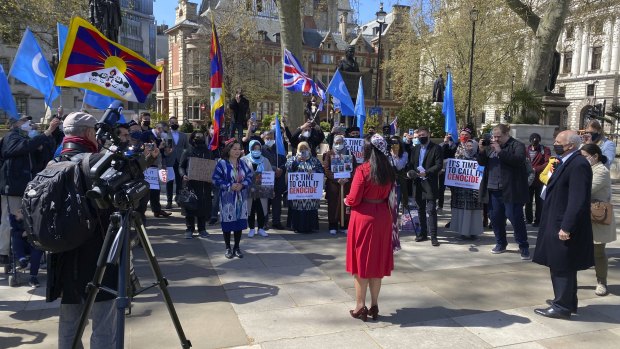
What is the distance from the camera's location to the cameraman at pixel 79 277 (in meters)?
3.17

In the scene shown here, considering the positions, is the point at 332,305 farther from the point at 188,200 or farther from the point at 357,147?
the point at 357,147

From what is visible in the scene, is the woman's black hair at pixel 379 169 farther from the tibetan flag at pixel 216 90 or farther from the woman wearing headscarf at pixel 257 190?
the tibetan flag at pixel 216 90

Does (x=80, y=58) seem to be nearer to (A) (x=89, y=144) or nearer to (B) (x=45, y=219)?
(A) (x=89, y=144)

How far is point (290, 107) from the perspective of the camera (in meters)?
13.7

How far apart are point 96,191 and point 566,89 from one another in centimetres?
7069

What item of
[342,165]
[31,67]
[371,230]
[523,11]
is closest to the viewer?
[371,230]

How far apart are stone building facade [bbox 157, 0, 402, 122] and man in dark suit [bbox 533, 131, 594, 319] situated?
139 feet

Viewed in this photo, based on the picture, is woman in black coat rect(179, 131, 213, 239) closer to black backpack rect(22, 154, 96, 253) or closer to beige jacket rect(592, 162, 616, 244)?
black backpack rect(22, 154, 96, 253)

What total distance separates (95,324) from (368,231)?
2568mm

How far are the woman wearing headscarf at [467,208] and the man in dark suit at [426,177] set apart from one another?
52 centimetres

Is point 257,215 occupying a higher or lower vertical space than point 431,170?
lower

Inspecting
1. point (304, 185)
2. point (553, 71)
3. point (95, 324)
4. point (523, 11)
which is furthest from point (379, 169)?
point (523, 11)

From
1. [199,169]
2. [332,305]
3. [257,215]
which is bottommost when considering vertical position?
[332,305]

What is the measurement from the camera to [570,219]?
4770 mm
